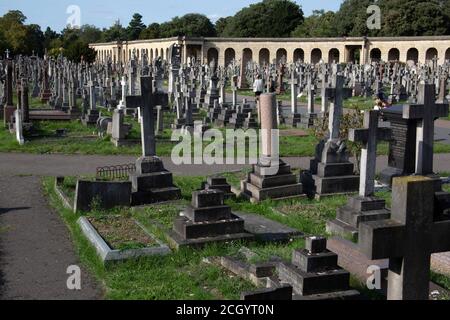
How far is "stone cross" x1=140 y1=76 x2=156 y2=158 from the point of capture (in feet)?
38.7

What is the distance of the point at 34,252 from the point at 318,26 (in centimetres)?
7681

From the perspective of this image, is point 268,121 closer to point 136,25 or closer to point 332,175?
point 332,175

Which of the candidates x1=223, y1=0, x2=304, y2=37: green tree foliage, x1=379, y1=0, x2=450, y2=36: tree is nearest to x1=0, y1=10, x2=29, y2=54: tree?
x1=223, y1=0, x2=304, y2=37: green tree foliage

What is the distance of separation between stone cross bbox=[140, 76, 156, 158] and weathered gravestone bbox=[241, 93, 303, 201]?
2.08 m

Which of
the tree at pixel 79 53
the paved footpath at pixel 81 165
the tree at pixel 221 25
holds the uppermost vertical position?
the tree at pixel 221 25

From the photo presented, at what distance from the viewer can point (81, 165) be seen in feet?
49.4

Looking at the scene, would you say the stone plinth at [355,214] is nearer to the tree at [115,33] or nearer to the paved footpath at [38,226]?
the paved footpath at [38,226]

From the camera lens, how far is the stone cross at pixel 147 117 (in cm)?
1178

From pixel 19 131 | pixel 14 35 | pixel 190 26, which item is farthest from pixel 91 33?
pixel 19 131

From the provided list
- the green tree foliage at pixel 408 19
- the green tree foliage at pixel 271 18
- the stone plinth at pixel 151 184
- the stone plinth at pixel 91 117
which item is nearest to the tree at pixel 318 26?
the green tree foliage at pixel 271 18

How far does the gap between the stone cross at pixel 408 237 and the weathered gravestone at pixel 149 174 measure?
23.7ft

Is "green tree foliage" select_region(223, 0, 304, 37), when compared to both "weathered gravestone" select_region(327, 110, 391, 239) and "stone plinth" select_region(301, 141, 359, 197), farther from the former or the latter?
"weathered gravestone" select_region(327, 110, 391, 239)

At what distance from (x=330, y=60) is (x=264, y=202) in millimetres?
59760

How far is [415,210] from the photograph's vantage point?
14.0ft
